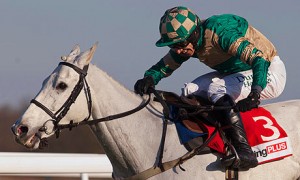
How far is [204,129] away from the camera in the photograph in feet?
22.1

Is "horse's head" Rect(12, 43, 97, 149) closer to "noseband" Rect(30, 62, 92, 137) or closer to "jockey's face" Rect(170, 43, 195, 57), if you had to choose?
"noseband" Rect(30, 62, 92, 137)

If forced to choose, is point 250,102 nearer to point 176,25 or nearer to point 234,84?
point 234,84

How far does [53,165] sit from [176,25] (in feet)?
10.3

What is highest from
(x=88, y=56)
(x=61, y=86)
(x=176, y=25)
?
(x=176, y=25)

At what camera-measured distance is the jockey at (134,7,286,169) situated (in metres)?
6.69

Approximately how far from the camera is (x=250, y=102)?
6.57 metres

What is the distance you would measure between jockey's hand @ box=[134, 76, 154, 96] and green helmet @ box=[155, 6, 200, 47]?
32 cm

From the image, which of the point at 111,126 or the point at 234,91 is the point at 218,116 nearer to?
the point at 234,91

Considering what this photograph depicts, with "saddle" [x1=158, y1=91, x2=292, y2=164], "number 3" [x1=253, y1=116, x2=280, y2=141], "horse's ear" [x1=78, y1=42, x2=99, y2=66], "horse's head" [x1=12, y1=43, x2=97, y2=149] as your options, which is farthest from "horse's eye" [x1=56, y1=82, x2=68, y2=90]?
"number 3" [x1=253, y1=116, x2=280, y2=141]

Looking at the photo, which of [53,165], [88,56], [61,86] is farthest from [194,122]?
[53,165]

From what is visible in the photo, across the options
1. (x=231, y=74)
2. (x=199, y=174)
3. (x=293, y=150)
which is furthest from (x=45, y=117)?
(x=293, y=150)

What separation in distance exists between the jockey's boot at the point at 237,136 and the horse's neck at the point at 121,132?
0.56 meters

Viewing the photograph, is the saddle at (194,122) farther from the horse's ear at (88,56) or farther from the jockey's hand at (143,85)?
the horse's ear at (88,56)

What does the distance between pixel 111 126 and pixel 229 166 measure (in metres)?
1.01
